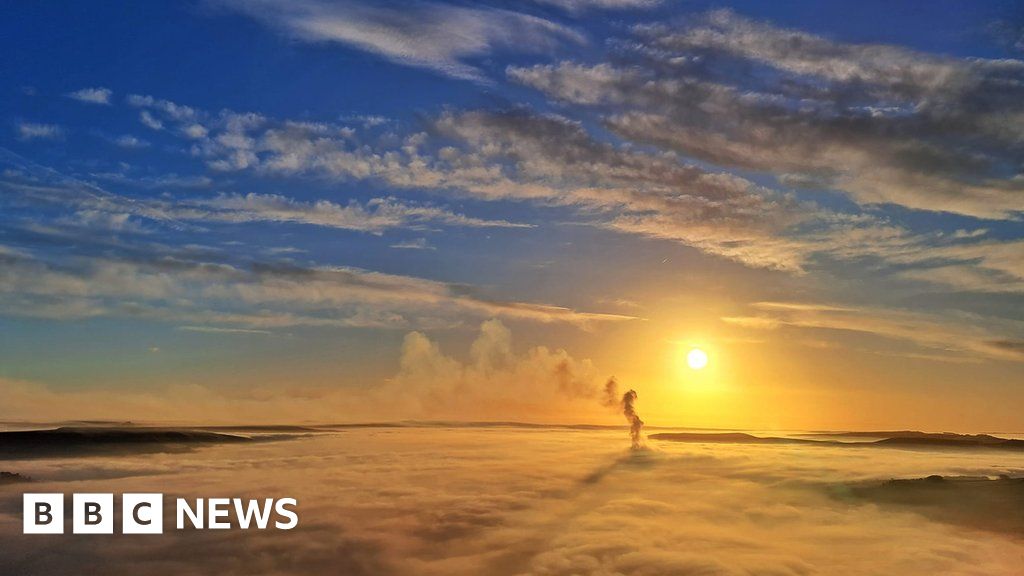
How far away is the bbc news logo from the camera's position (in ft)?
243

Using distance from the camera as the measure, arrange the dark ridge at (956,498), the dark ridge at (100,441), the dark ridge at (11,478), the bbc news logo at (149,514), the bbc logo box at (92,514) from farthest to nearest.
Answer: the dark ridge at (100,441), the dark ridge at (11,478), the dark ridge at (956,498), the bbc news logo at (149,514), the bbc logo box at (92,514)

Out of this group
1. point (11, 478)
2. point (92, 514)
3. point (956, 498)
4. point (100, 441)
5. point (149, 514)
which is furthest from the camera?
point (100, 441)

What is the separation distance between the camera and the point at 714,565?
5966cm

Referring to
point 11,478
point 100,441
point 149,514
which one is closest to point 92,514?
point 149,514

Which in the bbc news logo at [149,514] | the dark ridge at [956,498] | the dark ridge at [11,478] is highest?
the dark ridge at [11,478]

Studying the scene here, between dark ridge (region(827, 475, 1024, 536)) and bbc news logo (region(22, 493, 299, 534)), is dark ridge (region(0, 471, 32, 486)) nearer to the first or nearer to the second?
bbc news logo (region(22, 493, 299, 534))

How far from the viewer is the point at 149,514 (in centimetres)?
8419

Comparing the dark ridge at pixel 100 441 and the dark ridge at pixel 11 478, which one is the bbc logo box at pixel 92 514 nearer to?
the dark ridge at pixel 11 478

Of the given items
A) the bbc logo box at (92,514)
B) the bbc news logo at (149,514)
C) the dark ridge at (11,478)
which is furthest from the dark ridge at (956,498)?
the dark ridge at (11,478)

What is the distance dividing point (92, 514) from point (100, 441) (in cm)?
8028

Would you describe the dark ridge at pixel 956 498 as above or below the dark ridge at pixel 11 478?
below

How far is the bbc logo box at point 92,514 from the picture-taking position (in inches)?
2862

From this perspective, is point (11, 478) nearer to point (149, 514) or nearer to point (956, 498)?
point (149, 514)

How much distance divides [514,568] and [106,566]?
31227 millimetres
